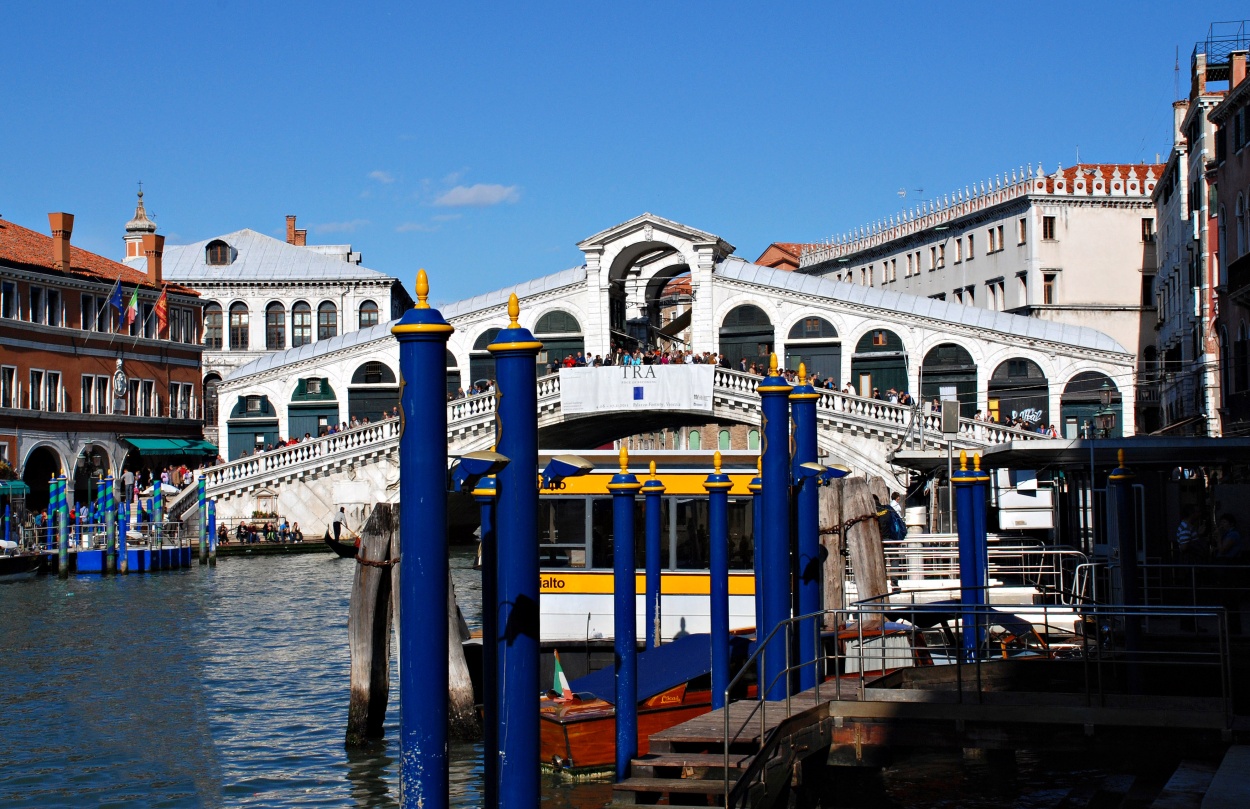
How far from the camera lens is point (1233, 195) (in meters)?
25.1

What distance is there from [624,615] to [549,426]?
80.5 ft

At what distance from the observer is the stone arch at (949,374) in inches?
1374

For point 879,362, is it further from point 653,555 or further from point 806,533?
point 806,533

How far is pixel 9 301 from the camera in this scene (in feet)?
116

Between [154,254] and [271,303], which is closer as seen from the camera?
[154,254]

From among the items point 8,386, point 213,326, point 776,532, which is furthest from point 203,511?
point 776,532

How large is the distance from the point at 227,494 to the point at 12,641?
15.3 metres

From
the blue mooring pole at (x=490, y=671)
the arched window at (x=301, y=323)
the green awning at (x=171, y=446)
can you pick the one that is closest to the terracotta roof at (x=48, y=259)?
the green awning at (x=171, y=446)

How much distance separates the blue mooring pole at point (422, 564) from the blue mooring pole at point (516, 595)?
46cm

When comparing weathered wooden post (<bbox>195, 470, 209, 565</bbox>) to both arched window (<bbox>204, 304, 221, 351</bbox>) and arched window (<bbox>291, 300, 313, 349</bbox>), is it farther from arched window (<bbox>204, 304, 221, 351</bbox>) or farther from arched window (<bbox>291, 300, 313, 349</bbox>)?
arched window (<bbox>291, 300, 313, 349</bbox>)

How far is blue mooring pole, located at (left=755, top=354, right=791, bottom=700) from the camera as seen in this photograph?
932 centimetres

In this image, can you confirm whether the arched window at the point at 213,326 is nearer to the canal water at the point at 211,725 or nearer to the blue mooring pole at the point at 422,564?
the canal water at the point at 211,725

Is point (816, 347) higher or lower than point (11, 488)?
higher

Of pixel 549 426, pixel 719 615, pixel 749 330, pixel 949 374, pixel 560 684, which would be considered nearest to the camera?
pixel 719 615
